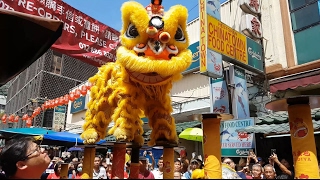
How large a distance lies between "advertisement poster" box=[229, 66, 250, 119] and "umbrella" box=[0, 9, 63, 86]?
6341mm

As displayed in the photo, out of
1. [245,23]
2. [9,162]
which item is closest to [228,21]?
[245,23]

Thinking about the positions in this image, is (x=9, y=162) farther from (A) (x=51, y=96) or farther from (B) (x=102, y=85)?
(A) (x=51, y=96)

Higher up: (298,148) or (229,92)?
(229,92)

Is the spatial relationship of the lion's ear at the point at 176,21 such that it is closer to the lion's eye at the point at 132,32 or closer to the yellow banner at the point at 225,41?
the lion's eye at the point at 132,32

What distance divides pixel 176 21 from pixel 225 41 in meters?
4.91

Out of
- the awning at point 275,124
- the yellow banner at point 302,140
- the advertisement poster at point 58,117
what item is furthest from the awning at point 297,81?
the advertisement poster at point 58,117

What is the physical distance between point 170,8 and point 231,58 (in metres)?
4.91

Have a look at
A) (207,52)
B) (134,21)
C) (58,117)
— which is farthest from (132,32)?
(58,117)

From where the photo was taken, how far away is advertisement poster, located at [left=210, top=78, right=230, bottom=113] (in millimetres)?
7793

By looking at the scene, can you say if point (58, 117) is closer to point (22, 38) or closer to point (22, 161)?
point (22, 38)

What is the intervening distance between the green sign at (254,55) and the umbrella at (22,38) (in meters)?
7.00

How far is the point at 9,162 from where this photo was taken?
5.14 feet

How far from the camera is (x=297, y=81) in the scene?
673 cm

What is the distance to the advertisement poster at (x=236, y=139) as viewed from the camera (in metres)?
7.17
